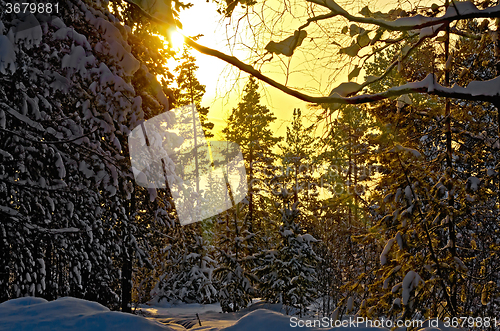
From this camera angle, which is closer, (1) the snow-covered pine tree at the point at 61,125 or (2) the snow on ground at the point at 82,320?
(2) the snow on ground at the point at 82,320

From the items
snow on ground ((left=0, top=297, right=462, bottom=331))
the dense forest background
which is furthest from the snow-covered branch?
snow on ground ((left=0, top=297, right=462, bottom=331))

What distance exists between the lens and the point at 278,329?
168 inches

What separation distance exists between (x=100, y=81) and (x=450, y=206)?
589cm

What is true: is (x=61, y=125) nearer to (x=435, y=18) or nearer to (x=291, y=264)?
(x=435, y=18)

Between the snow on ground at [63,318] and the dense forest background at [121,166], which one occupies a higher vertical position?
the dense forest background at [121,166]

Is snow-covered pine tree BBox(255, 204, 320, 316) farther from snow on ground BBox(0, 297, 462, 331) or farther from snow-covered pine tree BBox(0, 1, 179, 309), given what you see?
snow on ground BBox(0, 297, 462, 331)

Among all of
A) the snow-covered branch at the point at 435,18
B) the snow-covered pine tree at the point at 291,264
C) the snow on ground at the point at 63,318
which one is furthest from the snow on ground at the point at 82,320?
the snow-covered pine tree at the point at 291,264

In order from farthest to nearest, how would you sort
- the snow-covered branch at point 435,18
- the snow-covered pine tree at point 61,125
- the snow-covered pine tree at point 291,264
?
the snow-covered pine tree at point 291,264
the snow-covered pine tree at point 61,125
the snow-covered branch at point 435,18

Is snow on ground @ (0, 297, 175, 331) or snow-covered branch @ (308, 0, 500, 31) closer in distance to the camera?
snow-covered branch @ (308, 0, 500, 31)

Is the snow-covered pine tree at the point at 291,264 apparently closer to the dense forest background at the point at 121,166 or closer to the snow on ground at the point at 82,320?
the dense forest background at the point at 121,166

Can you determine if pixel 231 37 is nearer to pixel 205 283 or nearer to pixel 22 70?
pixel 22 70

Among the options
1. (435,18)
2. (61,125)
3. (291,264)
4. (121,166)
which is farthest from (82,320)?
(291,264)

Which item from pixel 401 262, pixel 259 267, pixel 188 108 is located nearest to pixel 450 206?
pixel 401 262

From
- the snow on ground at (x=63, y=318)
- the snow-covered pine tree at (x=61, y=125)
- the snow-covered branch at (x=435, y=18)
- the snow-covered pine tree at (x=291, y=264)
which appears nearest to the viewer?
the snow-covered branch at (x=435, y=18)
